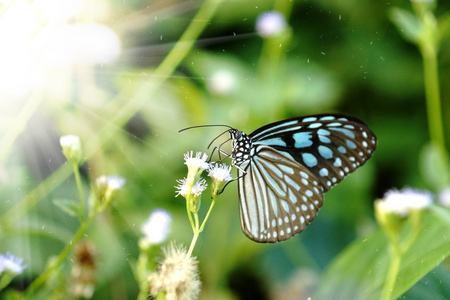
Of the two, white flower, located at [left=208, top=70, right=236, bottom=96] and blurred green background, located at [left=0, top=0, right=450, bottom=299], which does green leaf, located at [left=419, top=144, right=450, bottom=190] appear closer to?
blurred green background, located at [left=0, top=0, right=450, bottom=299]

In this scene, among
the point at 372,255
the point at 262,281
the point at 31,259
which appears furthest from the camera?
the point at 262,281

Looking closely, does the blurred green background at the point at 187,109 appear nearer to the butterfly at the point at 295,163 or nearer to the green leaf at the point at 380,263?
the green leaf at the point at 380,263

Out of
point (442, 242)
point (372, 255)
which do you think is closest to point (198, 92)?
point (372, 255)

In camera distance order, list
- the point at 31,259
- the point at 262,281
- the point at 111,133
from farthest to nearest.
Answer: the point at 262,281 → the point at 111,133 → the point at 31,259

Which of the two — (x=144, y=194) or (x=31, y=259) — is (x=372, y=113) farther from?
(x=31, y=259)

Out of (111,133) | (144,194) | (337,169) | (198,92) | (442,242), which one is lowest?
(442,242)

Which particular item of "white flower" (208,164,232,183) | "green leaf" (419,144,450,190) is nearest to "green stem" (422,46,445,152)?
"green leaf" (419,144,450,190)
